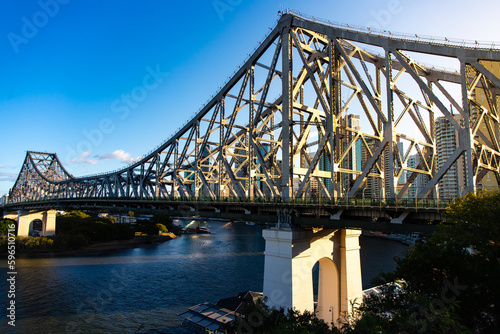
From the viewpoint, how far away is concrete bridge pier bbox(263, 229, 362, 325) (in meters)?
24.8

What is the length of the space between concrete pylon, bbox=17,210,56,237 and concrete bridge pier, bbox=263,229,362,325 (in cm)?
9498

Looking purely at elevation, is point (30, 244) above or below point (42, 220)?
below

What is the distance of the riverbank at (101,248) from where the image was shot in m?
74.0

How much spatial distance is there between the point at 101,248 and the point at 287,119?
67.2 meters

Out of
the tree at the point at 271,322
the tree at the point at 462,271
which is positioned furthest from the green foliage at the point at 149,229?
the tree at the point at 462,271

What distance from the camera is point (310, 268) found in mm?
25984

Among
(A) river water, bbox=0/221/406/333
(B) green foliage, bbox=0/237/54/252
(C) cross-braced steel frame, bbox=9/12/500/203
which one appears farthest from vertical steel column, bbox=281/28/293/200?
(B) green foliage, bbox=0/237/54/252

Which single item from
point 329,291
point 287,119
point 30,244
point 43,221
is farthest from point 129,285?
point 43,221

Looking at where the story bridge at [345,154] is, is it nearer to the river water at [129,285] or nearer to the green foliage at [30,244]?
the river water at [129,285]

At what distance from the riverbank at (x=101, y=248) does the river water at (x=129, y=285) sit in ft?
16.4

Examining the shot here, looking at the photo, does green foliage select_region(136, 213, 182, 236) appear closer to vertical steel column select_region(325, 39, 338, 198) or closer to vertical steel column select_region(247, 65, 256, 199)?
vertical steel column select_region(247, 65, 256, 199)

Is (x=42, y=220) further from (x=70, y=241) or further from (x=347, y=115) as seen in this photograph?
(x=347, y=115)

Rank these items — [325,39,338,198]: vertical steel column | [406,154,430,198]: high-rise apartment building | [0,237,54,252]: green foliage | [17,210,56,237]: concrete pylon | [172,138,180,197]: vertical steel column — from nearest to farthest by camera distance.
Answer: [406,154,430,198]: high-rise apartment building, [325,39,338,198]: vertical steel column, [172,138,180,197]: vertical steel column, [0,237,54,252]: green foliage, [17,210,56,237]: concrete pylon

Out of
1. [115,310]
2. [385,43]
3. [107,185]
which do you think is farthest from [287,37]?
[107,185]
